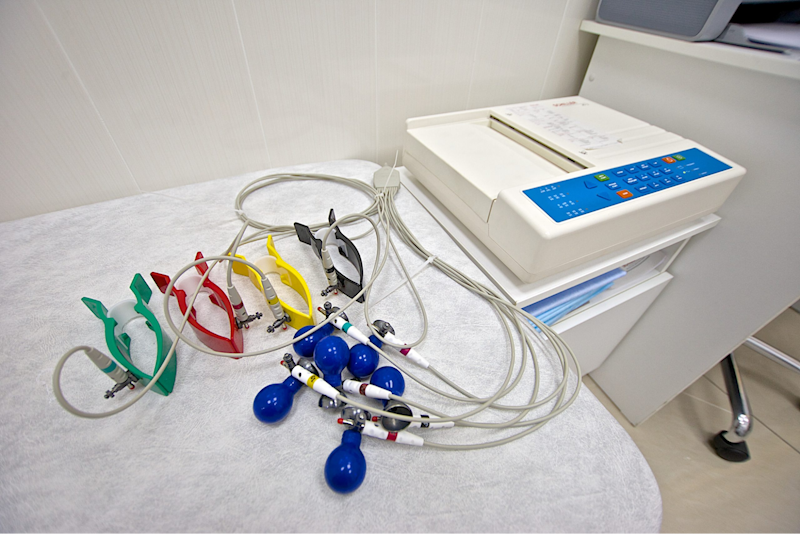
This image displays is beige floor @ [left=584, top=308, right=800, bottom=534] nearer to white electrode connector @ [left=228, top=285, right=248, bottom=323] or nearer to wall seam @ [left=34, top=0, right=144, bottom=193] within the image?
white electrode connector @ [left=228, top=285, right=248, bottom=323]

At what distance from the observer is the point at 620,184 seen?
1.78 feet

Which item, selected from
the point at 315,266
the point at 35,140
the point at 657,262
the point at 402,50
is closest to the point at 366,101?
the point at 402,50

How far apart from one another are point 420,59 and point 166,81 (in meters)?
0.51

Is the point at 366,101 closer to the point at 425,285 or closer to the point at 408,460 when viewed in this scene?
the point at 425,285

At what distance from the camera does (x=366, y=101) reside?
0.78m

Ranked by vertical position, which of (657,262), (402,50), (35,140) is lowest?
(657,262)

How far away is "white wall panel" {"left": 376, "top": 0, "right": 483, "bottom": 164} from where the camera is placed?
71cm

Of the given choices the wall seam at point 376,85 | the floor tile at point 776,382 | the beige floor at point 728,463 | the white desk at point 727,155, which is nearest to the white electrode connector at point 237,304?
the wall seam at point 376,85

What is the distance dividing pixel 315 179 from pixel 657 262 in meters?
0.88

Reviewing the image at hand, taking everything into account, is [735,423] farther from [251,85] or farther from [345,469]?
[251,85]

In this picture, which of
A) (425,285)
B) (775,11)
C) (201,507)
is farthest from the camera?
(775,11)

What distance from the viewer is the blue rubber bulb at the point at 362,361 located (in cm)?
42

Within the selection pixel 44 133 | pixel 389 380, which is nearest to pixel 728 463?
pixel 389 380

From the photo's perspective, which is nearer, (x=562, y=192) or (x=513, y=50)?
(x=562, y=192)
